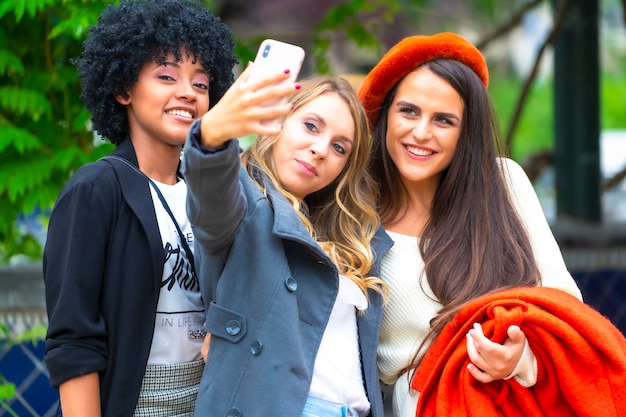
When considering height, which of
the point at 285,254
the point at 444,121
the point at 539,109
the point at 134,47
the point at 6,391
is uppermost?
the point at 134,47

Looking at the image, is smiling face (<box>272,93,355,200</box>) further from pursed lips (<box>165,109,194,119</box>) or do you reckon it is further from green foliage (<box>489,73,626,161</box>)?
green foliage (<box>489,73,626,161</box>)

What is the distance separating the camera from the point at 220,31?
2.68 meters

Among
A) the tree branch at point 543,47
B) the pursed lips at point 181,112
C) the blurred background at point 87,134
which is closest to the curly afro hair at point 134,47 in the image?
the pursed lips at point 181,112

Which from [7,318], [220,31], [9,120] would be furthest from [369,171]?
[7,318]

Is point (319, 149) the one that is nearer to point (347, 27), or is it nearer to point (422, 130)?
point (422, 130)

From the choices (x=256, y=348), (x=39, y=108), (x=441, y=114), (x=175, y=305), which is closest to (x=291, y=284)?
(x=256, y=348)

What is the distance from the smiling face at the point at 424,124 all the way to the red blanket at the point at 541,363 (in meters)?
0.56

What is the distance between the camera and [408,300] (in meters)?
2.77

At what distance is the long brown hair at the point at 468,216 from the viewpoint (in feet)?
8.84

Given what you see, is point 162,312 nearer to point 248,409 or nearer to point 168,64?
point 248,409

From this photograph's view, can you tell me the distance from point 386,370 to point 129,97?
46.9 inches

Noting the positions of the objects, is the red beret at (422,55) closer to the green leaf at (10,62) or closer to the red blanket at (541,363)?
the red blanket at (541,363)

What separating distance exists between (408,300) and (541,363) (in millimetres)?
502

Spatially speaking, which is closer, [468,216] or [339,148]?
[339,148]
